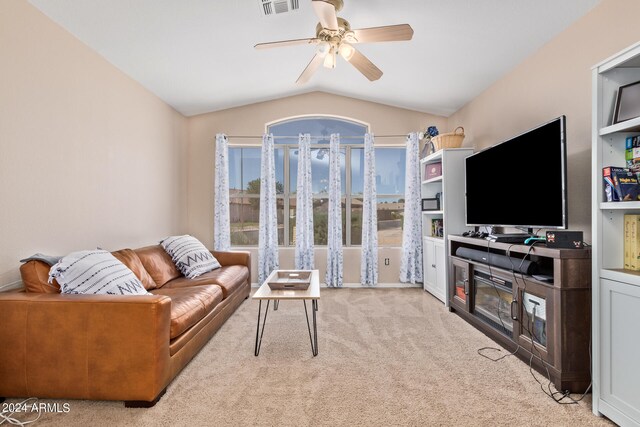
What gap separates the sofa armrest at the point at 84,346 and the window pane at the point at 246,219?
10.6 ft

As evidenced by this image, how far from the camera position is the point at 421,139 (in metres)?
4.80

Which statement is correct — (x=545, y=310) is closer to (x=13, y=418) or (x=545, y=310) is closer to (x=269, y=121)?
(x=13, y=418)

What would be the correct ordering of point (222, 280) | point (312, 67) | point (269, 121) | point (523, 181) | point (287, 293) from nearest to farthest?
point (287, 293)
point (523, 181)
point (312, 67)
point (222, 280)
point (269, 121)

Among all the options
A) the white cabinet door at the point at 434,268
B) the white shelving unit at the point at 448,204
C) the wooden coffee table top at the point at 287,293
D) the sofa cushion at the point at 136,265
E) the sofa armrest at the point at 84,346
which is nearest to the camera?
the sofa armrest at the point at 84,346

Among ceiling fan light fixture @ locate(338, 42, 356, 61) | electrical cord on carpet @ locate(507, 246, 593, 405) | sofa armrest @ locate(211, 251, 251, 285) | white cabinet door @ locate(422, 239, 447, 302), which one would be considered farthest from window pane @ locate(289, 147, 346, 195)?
electrical cord on carpet @ locate(507, 246, 593, 405)

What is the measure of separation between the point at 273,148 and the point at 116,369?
3.57m

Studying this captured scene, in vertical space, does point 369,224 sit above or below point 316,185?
below

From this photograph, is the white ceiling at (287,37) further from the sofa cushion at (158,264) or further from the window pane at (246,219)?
the sofa cushion at (158,264)

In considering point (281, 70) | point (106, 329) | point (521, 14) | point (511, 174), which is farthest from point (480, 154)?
point (106, 329)

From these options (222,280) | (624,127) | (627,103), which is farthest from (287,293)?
(627,103)

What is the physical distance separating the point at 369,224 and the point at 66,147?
3.54 m

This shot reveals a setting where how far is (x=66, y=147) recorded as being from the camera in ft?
8.54

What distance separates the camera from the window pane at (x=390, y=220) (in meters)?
5.02

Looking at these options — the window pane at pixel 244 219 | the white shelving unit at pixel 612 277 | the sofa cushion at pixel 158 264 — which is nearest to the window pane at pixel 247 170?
the window pane at pixel 244 219
